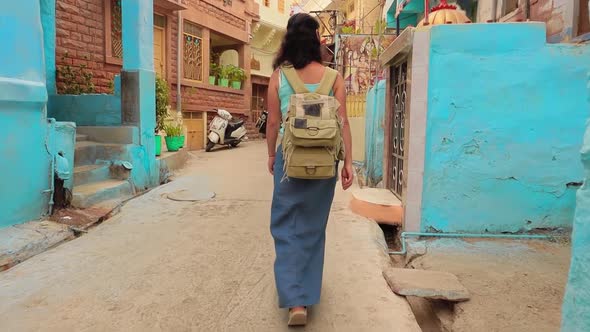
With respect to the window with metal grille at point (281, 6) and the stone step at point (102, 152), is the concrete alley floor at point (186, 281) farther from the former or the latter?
the window with metal grille at point (281, 6)

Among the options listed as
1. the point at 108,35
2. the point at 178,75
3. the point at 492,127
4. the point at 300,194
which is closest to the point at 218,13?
the point at 178,75

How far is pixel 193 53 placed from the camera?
43.1 ft

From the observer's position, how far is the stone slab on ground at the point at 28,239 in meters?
3.37

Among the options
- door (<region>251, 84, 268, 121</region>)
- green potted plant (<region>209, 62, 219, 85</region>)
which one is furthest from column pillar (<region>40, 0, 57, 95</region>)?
door (<region>251, 84, 268, 121</region>)

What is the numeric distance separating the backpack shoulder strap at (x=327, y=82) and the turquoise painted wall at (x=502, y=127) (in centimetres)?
188

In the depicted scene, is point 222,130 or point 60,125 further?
point 222,130

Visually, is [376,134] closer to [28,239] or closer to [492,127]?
[492,127]

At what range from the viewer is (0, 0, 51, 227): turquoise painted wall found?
12.3 feet

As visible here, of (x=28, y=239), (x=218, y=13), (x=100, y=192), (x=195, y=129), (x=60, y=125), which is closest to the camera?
(x=28, y=239)

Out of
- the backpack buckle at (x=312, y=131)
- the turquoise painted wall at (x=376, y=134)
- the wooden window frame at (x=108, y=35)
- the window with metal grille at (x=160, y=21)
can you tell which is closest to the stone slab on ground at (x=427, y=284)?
the backpack buckle at (x=312, y=131)

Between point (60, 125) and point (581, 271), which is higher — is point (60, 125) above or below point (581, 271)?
above

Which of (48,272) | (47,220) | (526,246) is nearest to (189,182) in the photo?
(47,220)

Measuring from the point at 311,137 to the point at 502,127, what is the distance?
2.54 metres

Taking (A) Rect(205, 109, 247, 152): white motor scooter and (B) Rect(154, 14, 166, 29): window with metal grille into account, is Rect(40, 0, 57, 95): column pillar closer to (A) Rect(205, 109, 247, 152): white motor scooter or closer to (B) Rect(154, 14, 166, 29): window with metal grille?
(B) Rect(154, 14, 166, 29): window with metal grille
